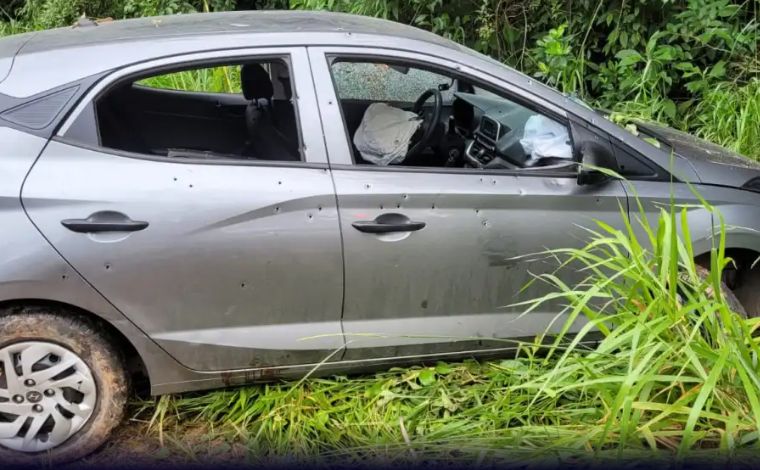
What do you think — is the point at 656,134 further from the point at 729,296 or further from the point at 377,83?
the point at 377,83

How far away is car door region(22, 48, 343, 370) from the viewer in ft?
8.85

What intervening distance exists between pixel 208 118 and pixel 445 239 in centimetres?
161

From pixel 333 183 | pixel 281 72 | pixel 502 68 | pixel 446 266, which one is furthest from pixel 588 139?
pixel 281 72

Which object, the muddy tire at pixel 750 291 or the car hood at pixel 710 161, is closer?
the car hood at pixel 710 161

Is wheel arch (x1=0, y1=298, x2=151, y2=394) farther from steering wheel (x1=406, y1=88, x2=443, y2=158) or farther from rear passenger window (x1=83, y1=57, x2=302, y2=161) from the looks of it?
steering wheel (x1=406, y1=88, x2=443, y2=158)

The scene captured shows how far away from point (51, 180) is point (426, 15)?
171 inches

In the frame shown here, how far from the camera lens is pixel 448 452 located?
9.25 feet

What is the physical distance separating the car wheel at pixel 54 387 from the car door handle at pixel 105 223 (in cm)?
36

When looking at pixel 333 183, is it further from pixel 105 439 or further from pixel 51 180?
pixel 105 439

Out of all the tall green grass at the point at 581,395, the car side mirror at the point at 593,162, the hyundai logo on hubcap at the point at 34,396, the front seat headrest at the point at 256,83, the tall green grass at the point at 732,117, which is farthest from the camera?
the tall green grass at the point at 732,117

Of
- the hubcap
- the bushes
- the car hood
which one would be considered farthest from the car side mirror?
the bushes

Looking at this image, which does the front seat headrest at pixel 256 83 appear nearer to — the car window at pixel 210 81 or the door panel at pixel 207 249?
the door panel at pixel 207 249

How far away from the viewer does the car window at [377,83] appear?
448 cm

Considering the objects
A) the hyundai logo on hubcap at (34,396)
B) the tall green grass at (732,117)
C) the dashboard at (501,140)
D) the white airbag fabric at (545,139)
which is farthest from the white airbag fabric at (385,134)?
the tall green grass at (732,117)
